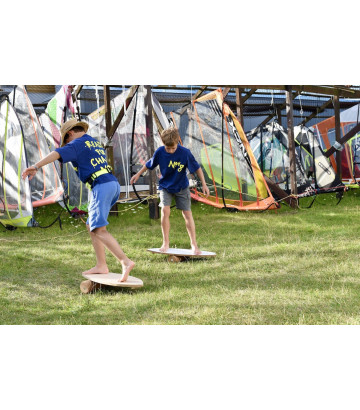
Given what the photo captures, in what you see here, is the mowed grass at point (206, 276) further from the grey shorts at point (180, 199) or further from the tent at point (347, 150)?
the tent at point (347, 150)

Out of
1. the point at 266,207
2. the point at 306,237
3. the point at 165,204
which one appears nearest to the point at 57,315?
the point at 165,204

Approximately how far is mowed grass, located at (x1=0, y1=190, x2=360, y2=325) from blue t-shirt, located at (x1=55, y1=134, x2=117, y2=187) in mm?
823

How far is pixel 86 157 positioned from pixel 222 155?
14.2 ft

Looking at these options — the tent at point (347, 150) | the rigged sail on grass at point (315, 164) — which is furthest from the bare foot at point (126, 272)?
the tent at point (347, 150)

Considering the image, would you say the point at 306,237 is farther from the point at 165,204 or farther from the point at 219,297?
the point at 219,297

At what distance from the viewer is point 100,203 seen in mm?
3457

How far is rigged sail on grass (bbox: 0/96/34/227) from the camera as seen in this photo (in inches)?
245

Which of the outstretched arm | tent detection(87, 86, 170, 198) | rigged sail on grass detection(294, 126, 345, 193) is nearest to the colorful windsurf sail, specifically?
rigged sail on grass detection(294, 126, 345, 193)

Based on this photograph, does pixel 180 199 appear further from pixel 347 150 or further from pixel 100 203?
pixel 347 150

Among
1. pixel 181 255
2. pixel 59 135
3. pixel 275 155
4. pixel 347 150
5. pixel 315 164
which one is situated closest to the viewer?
pixel 181 255

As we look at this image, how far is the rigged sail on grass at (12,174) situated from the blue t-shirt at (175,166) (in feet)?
7.47

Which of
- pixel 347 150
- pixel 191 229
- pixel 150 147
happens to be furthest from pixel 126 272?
pixel 347 150

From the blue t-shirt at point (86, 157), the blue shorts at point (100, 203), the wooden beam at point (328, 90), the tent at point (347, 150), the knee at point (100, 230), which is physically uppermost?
the wooden beam at point (328, 90)

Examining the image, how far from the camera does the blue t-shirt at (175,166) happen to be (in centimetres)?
462
